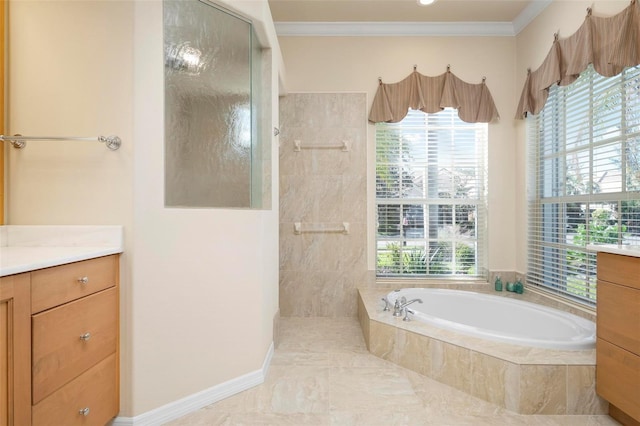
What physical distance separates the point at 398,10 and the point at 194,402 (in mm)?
3310

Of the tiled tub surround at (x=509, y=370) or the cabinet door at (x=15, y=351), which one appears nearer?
the cabinet door at (x=15, y=351)

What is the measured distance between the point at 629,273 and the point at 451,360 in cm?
95

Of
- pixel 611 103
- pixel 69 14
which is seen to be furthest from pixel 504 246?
pixel 69 14

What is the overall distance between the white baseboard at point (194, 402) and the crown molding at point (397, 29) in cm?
291

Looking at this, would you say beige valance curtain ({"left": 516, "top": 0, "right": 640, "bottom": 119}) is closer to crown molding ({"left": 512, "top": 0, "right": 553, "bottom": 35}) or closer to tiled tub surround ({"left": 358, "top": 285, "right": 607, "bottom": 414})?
crown molding ({"left": 512, "top": 0, "right": 553, "bottom": 35})

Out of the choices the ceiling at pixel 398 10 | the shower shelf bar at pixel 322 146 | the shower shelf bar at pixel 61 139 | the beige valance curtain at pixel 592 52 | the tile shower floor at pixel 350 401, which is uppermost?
the ceiling at pixel 398 10

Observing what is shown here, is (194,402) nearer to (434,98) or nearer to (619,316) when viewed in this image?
(619,316)

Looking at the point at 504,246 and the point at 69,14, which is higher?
the point at 69,14

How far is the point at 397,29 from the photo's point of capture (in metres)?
3.09

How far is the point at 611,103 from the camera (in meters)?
2.07

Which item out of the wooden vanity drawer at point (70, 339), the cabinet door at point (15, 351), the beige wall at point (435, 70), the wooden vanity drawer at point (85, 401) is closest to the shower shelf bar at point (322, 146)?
the beige wall at point (435, 70)

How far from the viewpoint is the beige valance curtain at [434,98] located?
3.01 m

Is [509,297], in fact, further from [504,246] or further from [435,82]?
→ [435,82]

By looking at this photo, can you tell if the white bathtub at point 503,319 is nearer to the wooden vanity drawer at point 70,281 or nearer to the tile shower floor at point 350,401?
the tile shower floor at point 350,401
